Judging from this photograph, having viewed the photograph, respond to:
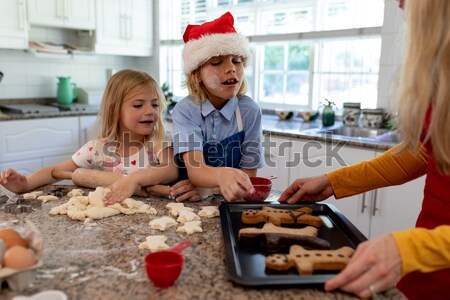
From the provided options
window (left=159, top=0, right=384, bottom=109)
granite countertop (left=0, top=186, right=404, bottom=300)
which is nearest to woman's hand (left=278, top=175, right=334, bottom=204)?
granite countertop (left=0, top=186, right=404, bottom=300)

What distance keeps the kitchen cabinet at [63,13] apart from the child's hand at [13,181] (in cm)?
227

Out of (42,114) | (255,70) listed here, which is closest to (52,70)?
(42,114)

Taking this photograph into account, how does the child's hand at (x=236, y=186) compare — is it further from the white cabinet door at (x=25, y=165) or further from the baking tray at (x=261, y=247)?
the white cabinet door at (x=25, y=165)

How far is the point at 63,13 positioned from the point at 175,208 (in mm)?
2782

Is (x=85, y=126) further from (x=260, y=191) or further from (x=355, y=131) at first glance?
(x=260, y=191)

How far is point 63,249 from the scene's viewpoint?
857 millimetres

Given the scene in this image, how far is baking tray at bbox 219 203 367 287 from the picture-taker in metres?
0.70

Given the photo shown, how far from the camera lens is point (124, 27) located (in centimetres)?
374

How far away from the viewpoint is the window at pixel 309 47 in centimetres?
280

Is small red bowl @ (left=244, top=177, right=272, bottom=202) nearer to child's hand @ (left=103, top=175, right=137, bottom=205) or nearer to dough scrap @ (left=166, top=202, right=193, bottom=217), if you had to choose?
dough scrap @ (left=166, top=202, right=193, bottom=217)

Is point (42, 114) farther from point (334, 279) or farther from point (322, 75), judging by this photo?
point (334, 279)

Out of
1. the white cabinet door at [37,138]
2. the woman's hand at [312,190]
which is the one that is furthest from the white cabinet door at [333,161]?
the white cabinet door at [37,138]

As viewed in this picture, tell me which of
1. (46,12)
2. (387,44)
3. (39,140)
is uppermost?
(46,12)

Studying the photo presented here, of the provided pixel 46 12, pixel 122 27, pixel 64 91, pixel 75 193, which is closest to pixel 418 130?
pixel 75 193
